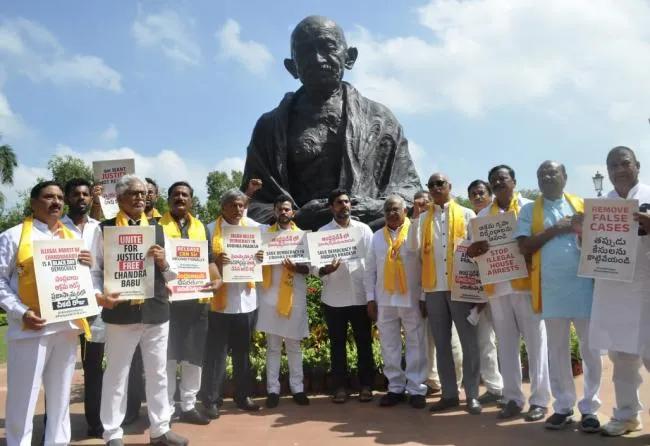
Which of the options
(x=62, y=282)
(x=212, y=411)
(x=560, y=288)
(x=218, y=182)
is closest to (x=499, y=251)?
(x=560, y=288)

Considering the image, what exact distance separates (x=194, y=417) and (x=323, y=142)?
3.94m

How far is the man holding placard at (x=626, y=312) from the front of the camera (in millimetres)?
3871

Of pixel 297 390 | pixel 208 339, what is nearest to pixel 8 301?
pixel 208 339

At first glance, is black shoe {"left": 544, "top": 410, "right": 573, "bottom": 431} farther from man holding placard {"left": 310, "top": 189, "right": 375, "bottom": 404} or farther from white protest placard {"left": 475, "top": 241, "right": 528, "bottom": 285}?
man holding placard {"left": 310, "top": 189, "right": 375, "bottom": 404}

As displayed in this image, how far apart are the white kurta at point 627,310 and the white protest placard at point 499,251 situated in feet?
2.16

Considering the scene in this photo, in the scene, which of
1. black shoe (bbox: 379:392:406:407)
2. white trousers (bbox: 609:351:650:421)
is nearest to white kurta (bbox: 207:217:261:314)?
black shoe (bbox: 379:392:406:407)

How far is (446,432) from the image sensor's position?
4344 mm

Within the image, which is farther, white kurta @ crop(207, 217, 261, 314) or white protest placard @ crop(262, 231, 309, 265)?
white protest placard @ crop(262, 231, 309, 265)

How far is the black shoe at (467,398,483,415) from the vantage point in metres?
4.81

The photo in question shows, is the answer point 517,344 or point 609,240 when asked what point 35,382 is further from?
point 609,240

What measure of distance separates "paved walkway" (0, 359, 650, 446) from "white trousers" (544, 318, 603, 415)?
0.70 ft

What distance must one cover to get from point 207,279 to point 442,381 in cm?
222

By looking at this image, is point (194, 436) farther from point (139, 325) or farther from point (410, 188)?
point (410, 188)

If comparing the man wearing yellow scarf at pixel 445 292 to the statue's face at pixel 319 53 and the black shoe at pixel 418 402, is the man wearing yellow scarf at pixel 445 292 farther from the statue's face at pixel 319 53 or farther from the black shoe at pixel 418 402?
the statue's face at pixel 319 53
